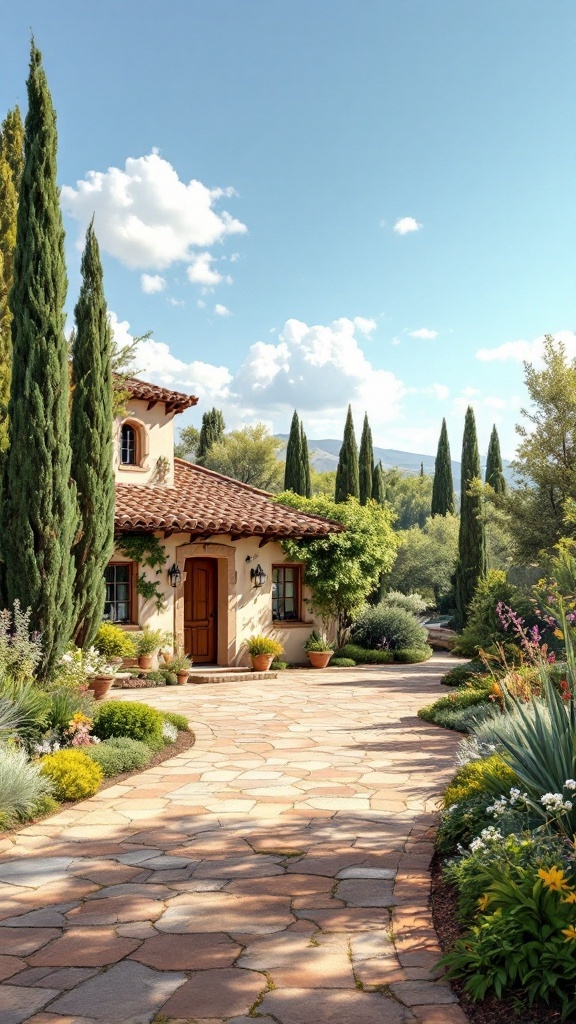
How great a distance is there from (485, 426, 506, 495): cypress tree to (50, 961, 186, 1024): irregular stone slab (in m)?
34.6

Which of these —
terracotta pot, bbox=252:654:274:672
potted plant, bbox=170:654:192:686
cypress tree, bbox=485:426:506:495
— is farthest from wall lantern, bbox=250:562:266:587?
cypress tree, bbox=485:426:506:495

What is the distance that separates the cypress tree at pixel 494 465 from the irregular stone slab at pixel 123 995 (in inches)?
1363

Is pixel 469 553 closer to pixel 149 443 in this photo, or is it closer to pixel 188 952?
pixel 149 443

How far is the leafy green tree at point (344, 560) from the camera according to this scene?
1816 cm

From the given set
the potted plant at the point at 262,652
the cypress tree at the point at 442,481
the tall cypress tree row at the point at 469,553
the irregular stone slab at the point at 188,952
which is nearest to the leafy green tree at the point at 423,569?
the tall cypress tree row at the point at 469,553

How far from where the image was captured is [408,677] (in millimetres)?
15727

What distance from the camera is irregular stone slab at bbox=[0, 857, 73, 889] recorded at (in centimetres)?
466

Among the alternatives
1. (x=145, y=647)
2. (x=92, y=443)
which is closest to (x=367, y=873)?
(x=92, y=443)

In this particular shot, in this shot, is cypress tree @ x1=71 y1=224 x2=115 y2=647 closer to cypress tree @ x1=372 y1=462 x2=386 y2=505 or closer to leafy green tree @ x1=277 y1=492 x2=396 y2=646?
leafy green tree @ x1=277 y1=492 x2=396 y2=646

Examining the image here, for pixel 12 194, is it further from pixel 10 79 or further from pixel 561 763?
pixel 561 763

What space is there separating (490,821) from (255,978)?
5.80 ft

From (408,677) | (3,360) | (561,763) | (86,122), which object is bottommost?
(408,677)

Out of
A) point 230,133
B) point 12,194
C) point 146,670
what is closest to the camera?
point 230,133

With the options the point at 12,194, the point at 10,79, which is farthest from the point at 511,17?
the point at 12,194
